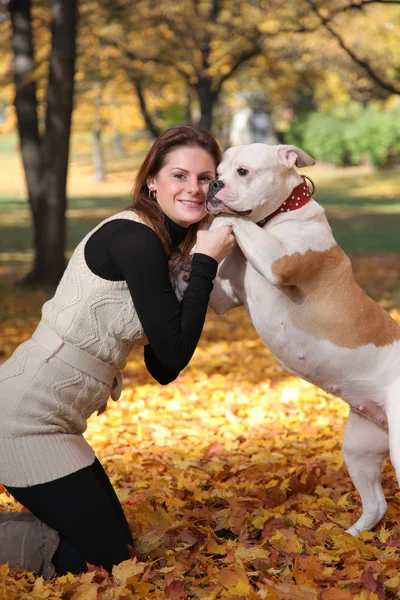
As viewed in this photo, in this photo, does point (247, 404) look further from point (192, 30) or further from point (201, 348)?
point (192, 30)

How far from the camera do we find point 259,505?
4.48 m

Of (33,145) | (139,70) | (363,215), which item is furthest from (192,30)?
(363,215)

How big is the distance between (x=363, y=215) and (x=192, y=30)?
9360 mm

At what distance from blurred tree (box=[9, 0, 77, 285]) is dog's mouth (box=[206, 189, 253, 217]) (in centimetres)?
856

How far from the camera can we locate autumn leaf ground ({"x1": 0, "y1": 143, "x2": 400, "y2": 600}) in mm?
3443

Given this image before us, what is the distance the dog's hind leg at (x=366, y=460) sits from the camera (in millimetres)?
3809

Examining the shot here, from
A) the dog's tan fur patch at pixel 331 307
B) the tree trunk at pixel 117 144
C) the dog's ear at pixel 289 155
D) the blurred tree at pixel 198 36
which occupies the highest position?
the dog's ear at pixel 289 155

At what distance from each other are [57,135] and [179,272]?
332 inches

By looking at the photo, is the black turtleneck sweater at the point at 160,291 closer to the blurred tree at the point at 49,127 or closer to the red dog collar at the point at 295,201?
the red dog collar at the point at 295,201

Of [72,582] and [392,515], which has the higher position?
[72,582]

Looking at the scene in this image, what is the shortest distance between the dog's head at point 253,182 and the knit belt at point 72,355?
2.94 feet

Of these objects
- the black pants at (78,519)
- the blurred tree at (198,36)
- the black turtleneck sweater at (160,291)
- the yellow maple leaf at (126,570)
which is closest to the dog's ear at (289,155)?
the black turtleneck sweater at (160,291)

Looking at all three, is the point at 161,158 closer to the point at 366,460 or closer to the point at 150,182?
the point at 150,182

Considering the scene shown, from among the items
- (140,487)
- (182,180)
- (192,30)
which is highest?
(182,180)
